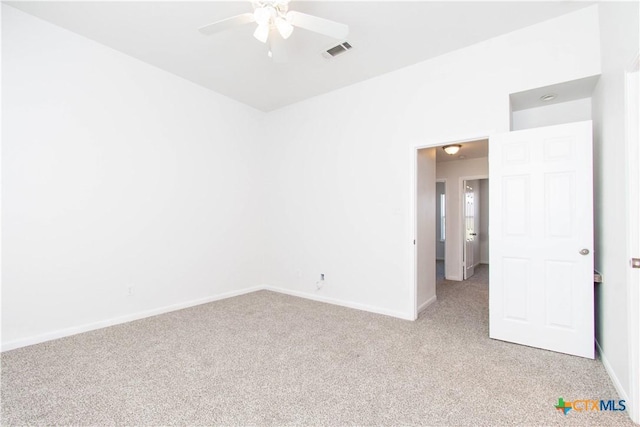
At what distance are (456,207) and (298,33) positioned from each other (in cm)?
468

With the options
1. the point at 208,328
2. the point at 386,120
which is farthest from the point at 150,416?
A: the point at 386,120

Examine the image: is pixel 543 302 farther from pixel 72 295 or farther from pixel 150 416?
pixel 72 295

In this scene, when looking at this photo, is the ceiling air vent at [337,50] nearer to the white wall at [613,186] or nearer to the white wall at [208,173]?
the white wall at [208,173]

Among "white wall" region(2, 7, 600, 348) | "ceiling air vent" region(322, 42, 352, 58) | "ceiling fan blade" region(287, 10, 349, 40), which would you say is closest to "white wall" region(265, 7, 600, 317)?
"white wall" region(2, 7, 600, 348)

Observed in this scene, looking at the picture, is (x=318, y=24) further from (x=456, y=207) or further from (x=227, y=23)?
(x=456, y=207)

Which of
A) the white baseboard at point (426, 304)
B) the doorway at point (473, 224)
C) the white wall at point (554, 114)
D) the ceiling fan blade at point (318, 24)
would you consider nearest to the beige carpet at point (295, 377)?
the white baseboard at point (426, 304)

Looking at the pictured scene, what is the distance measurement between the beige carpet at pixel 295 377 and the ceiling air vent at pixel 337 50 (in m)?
3.02

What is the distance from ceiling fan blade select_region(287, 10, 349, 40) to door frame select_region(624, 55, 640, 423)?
6.00 feet

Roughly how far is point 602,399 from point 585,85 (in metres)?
2.58

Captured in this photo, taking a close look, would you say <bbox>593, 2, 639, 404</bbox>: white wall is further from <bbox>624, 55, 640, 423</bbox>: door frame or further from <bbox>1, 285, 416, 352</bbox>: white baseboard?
<bbox>1, 285, 416, 352</bbox>: white baseboard

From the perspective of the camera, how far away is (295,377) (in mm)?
2191

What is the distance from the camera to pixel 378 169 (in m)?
3.77

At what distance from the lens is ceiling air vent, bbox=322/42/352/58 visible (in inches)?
120

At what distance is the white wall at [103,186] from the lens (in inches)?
105
